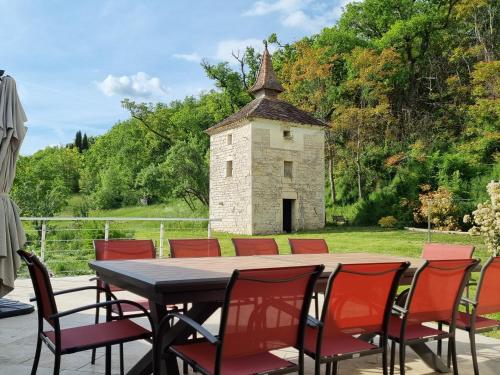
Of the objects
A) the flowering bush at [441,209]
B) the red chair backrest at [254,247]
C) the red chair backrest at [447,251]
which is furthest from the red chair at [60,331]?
the flowering bush at [441,209]

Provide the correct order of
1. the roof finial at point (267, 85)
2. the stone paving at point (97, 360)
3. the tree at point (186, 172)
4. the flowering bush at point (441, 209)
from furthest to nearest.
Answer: the tree at point (186, 172), the roof finial at point (267, 85), the flowering bush at point (441, 209), the stone paving at point (97, 360)

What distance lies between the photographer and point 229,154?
21469mm

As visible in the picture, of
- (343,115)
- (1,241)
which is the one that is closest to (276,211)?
(343,115)

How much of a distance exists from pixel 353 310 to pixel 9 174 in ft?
10.7

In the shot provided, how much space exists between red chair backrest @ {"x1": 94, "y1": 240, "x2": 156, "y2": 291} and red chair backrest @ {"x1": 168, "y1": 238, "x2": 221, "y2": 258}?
0.24 meters

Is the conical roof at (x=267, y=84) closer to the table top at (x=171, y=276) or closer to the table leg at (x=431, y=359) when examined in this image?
the table top at (x=171, y=276)

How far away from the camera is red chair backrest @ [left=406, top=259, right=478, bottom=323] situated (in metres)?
2.62

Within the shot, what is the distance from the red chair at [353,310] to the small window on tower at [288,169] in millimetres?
18492

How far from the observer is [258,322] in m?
2.05

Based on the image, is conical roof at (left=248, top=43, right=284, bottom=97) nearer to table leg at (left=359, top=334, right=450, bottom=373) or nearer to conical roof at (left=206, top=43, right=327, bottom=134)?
conical roof at (left=206, top=43, right=327, bottom=134)

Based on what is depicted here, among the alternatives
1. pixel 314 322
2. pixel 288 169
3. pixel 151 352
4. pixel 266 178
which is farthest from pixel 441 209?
pixel 151 352

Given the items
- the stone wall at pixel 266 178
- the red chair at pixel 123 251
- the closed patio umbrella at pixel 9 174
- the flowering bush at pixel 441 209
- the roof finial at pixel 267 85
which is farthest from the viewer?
the roof finial at pixel 267 85

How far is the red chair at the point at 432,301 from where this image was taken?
260 centimetres

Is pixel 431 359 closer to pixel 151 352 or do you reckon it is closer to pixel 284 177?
pixel 151 352
